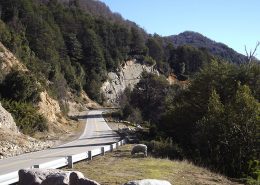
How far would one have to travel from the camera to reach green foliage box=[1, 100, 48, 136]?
51.4 metres

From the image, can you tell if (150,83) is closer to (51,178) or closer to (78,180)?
(51,178)

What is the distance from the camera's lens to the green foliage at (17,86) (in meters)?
58.0

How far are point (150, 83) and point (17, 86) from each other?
147 feet

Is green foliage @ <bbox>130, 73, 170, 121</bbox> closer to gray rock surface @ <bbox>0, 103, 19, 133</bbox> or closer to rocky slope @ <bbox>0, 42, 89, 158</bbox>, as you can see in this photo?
rocky slope @ <bbox>0, 42, 89, 158</bbox>

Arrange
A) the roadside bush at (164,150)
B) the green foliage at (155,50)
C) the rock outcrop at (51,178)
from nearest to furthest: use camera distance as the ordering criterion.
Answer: the rock outcrop at (51,178) < the roadside bush at (164,150) < the green foliage at (155,50)

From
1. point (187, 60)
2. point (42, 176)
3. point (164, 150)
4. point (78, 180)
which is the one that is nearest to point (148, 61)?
point (187, 60)

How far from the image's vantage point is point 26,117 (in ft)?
177

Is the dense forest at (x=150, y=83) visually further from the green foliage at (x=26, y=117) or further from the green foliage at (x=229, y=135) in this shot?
the green foliage at (x=26, y=117)

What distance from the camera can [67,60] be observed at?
404 feet

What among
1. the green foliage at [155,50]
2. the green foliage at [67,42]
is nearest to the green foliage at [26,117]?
the green foliage at [67,42]

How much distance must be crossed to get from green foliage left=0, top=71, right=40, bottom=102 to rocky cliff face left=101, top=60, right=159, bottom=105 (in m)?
80.8

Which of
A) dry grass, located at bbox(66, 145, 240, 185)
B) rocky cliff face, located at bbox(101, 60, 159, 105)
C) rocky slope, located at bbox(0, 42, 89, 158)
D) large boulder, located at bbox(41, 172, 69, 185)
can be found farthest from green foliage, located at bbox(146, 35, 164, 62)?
large boulder, located at bbox(41, 172, 69, 185)

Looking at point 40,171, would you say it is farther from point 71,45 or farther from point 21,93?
point 71,45

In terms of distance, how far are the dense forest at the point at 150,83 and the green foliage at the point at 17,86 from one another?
0.39ft
